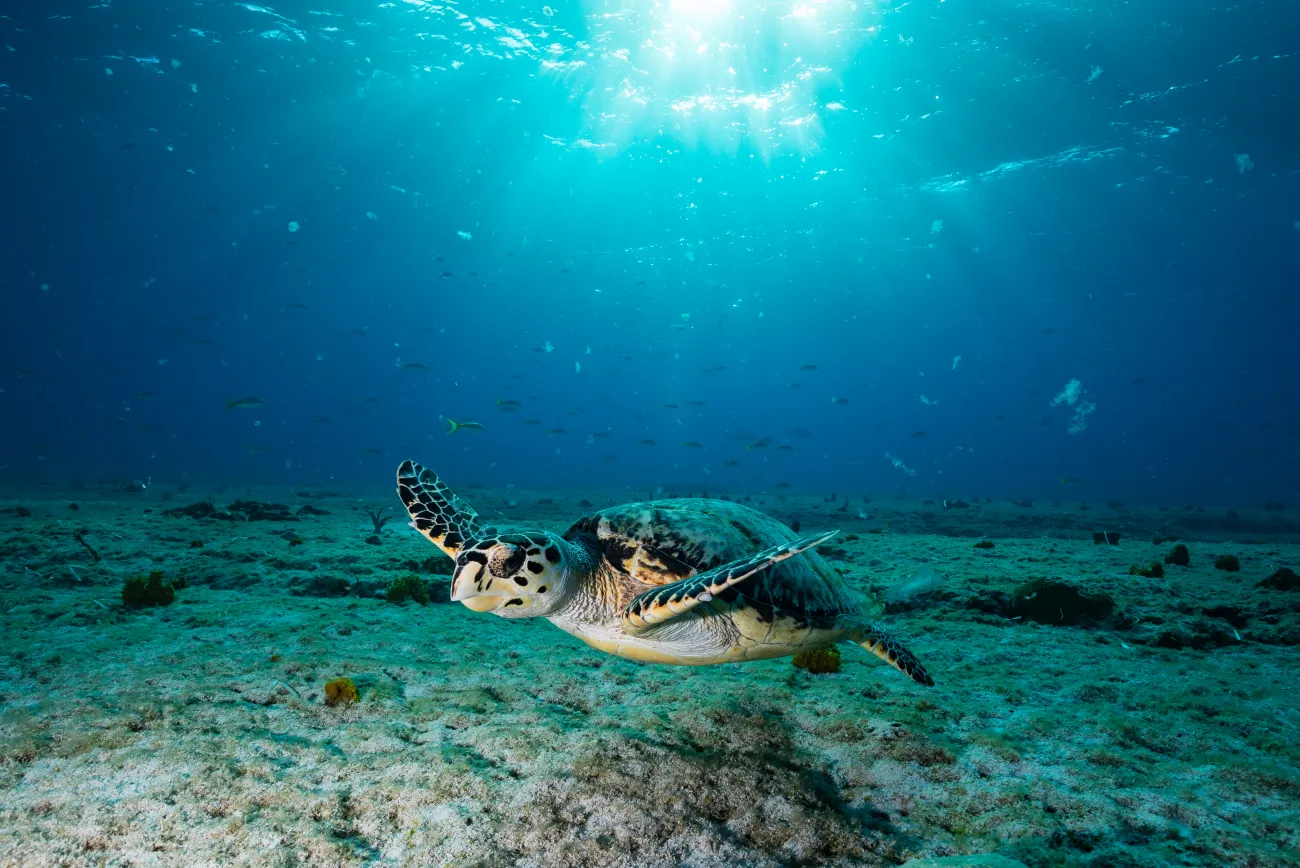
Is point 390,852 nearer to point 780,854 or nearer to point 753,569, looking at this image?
point 780,854

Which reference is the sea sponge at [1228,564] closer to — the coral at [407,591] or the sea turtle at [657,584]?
the sea turtle at [657,584]

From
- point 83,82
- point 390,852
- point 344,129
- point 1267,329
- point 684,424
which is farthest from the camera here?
point 684,424

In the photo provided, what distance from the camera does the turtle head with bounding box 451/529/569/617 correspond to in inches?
117

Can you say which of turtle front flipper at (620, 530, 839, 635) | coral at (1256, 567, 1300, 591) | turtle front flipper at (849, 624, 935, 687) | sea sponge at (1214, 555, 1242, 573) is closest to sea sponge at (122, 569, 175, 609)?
Result: turtle front flipper at (620, 530, 839, 635)

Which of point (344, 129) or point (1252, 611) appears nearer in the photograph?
point (1252, 611)

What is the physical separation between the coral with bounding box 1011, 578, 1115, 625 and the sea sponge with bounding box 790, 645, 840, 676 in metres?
2.84

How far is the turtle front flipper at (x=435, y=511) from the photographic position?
144 inches

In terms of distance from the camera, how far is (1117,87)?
25.8m

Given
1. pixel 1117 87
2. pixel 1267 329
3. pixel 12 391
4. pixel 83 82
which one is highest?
pixel 1267 329

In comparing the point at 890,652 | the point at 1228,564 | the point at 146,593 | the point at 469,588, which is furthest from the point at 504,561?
the point at 1228,564

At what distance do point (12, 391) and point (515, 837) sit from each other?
174440 mm

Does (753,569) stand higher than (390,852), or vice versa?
(753,569)

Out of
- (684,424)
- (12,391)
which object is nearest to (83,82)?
(12,391)

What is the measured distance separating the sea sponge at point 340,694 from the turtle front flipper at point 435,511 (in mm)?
1009
